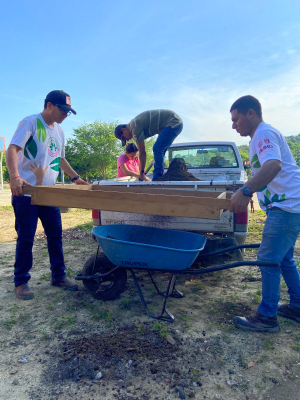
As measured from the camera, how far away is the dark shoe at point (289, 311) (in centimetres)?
289

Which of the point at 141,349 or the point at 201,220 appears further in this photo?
the point at 201,220

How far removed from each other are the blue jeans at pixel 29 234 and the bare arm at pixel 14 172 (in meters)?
0.27

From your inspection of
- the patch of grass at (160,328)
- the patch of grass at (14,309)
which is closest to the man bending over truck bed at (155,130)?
the patch of grass at (160,328)

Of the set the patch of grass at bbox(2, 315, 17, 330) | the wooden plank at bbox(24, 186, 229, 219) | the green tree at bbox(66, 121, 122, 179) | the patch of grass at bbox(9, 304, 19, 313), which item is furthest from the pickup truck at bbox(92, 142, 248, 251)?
the green tree at bbox(66, 121, 122, 179)

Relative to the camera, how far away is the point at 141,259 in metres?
2.62

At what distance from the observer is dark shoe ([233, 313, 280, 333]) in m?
2.64

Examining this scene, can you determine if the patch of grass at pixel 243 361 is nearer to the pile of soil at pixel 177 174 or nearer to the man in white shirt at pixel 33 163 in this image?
the man in white shirt at pixel 33 163

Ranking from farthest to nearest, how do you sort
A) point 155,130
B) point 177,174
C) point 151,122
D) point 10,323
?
point 155,130, point 151,122, point 177,174, point 10,323

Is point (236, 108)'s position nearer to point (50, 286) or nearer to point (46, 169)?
point (46, 169)

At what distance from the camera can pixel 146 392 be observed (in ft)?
Answer: 6.28

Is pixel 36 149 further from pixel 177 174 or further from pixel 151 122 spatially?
pixel 151 122

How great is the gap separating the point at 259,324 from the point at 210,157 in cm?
429

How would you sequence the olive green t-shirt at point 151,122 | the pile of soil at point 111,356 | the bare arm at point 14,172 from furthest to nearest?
the olive green t-shirt at point 151,122
the bare arm at point 14,172
the pile of soil at point 111,356

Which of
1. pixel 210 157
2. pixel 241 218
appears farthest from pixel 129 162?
pixel 241 218
